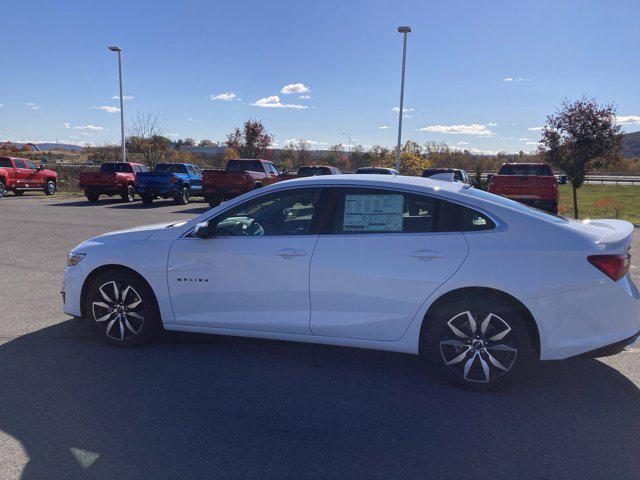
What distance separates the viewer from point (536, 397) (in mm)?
3787

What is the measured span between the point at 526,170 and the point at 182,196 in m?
13.9

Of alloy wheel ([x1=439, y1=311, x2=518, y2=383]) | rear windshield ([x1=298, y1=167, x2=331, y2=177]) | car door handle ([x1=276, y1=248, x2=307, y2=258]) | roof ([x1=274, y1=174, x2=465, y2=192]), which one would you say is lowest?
alloy wheel ([x1=439, y1=311, x2=518, y2=383])

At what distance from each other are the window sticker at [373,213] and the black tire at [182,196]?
61.9ft

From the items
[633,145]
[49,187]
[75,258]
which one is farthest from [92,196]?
[633,145]

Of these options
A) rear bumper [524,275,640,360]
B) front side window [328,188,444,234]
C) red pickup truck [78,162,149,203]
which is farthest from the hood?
red pickup truck [78,162,149,203]

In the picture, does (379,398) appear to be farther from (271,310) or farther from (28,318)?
(28,318)

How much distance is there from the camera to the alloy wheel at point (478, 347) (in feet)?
12.3

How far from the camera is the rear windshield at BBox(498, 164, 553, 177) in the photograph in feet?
52.9

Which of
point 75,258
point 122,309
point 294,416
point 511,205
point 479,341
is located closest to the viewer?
point 294,416

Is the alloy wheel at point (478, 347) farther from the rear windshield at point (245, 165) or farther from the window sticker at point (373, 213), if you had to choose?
the rear windshield at point (245, 165)

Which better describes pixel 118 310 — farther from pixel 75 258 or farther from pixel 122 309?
pixel 75 258

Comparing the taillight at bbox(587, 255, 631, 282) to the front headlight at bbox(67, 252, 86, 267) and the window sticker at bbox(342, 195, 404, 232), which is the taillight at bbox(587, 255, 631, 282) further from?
the front headlight at bbox(67, 252, 86, 267)

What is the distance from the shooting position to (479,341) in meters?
3.78

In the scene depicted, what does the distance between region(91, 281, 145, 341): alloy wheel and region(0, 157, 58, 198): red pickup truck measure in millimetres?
22419
